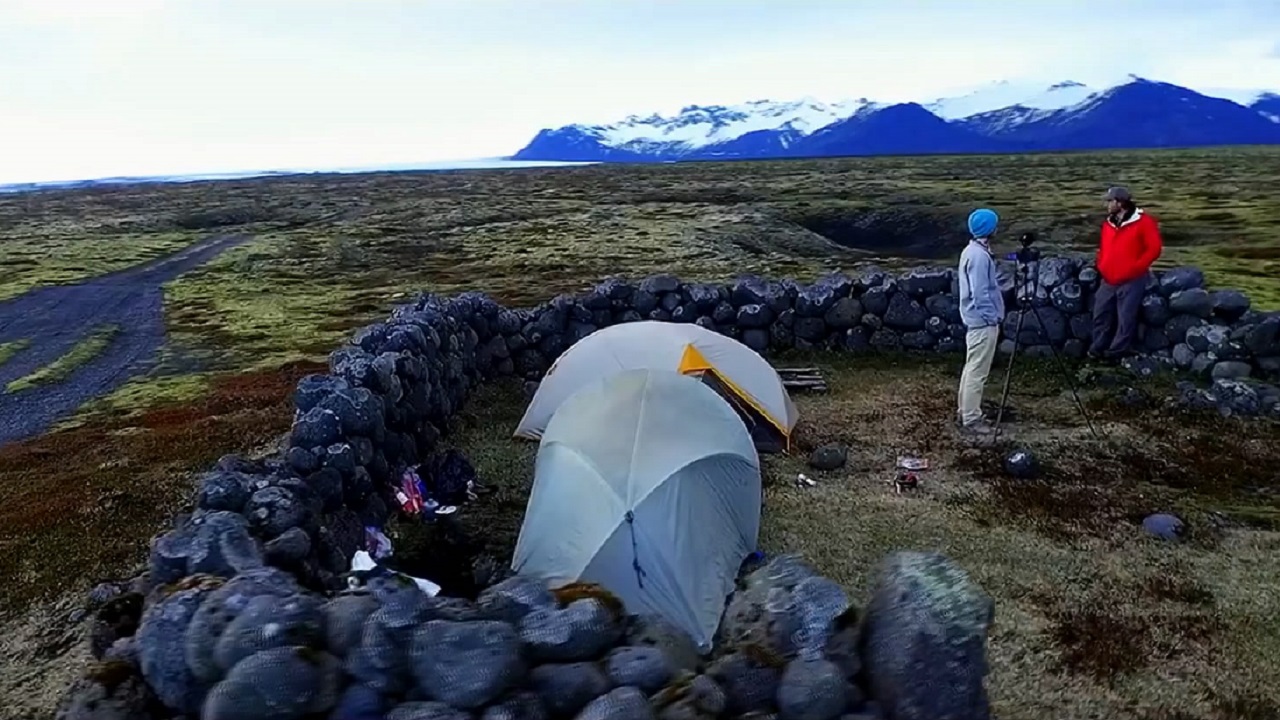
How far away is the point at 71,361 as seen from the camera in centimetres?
1958

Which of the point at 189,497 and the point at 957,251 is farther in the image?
the point at 957,251

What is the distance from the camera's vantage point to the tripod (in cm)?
1219

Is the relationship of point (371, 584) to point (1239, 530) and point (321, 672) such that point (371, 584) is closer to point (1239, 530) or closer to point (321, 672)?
point (321, 672)

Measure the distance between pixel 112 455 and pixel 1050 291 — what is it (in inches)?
559

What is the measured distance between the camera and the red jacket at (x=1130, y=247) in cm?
1399

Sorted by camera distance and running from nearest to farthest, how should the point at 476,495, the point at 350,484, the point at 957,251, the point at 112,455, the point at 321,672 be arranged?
the point at 321,672
the point at 350,484
the point at 476,495
the point at 112,455
the point at 957,251

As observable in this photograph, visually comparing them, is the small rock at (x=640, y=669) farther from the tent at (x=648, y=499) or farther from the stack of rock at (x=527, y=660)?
the tent at (x=648, y=499)

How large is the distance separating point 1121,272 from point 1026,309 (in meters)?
1.44

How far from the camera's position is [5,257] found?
4191 centimetres

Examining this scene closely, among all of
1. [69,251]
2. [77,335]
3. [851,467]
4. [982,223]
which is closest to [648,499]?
[851,467]

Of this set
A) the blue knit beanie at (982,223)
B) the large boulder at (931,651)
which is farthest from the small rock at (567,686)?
the blue knit beanie at (982,223)

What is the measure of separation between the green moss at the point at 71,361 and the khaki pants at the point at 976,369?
53.3 feet

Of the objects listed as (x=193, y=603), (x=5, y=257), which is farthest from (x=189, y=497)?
(x=5, y=257)

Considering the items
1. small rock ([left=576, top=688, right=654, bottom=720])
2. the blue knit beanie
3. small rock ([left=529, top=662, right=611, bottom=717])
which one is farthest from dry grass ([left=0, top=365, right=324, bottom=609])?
the blue knit beanie
